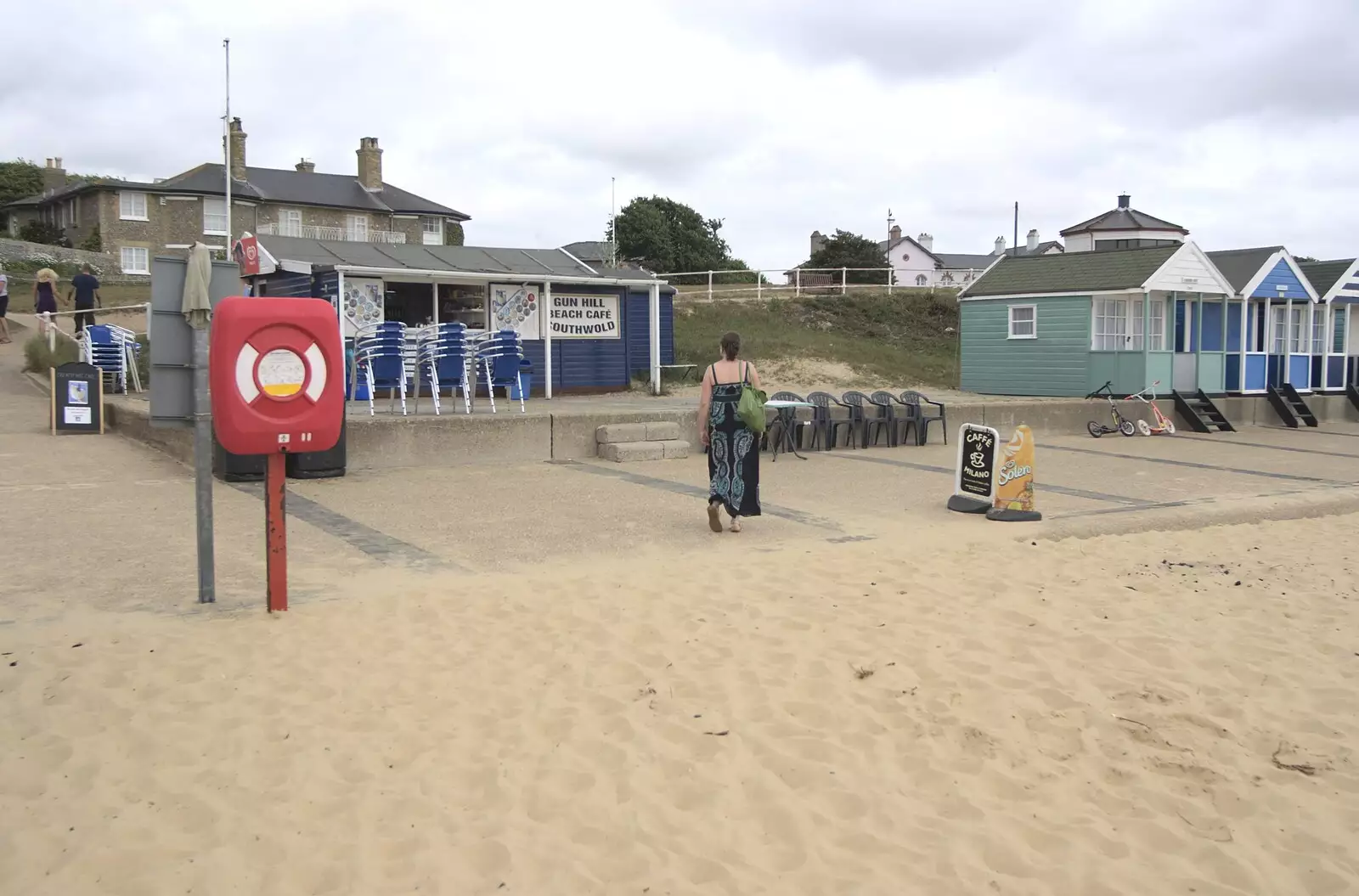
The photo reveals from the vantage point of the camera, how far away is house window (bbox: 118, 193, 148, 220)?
45.3 m

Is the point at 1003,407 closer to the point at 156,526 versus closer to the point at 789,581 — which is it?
the point at 789,581

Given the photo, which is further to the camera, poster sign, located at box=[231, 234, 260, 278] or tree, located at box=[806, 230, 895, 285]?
tree, located at box=[806, 230, 895, 285]

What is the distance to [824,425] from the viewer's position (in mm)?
15016

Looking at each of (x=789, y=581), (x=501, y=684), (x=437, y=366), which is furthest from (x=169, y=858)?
(x=437, y=366)

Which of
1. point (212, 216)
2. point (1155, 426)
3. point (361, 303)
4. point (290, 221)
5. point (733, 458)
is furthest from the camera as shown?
point (290, 221)

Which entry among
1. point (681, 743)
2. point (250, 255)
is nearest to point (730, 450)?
point (681, 743)

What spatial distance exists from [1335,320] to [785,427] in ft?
63.4

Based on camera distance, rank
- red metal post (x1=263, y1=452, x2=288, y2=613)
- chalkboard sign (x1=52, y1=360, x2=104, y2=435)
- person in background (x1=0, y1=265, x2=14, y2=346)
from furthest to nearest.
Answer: person in background (x1=0, y1=265, x2=14, y2=346)
chalkboard sign (x1=52, y1=360, x2=104, y2=435)
red metal post (x1=263, y1=452, x2=288, y2=613)

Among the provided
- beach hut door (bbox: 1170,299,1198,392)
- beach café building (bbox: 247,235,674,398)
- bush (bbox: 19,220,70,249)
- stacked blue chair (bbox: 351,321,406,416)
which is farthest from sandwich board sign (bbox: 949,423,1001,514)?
bush (bbox: 19,220,70,249)

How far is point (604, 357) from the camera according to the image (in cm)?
1919

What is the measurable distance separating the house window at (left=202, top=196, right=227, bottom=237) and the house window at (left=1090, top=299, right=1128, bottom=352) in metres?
36.9

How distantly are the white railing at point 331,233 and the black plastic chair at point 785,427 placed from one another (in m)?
35.6

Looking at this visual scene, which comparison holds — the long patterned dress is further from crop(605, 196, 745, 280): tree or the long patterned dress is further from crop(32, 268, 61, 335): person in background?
crop(605, 196, 745, 280): tree

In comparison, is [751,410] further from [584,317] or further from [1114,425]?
[1114,425]
